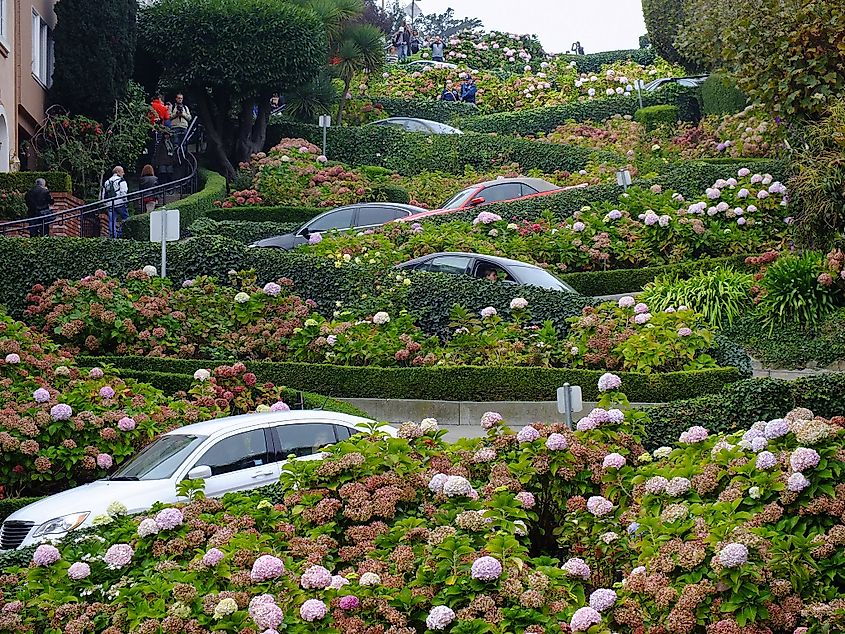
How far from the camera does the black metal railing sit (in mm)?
24172

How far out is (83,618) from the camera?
27.4 feet

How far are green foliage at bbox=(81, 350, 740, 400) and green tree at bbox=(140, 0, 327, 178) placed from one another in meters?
19.3

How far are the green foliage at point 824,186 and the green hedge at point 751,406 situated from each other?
8.67m

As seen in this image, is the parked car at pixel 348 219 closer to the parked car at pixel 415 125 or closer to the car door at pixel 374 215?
the car door at pixel 374 215

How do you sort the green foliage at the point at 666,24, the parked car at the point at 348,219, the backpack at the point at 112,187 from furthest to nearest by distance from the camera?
the green foliage at the point at 666,24 < the backpack at the point at 112,187 < the parked car at the point at 348,219

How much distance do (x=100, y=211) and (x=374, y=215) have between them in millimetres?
5524

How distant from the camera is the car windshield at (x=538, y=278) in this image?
747 inches

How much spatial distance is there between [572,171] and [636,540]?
2624 cm

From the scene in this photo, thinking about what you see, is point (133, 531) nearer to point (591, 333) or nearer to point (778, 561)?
point (778, 561)

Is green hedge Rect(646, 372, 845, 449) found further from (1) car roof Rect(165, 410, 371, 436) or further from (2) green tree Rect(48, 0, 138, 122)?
(2) green tree Rect(48, 0, 138, 122)

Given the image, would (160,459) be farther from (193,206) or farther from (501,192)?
(193,206)

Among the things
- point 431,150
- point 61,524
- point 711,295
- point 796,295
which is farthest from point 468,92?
point 61,524

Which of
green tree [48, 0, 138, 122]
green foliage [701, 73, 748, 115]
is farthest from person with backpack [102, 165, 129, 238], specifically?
green foliage [701, 73, 748, 115]

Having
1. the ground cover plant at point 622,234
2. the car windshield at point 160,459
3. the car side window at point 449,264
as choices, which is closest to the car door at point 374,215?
the ground cover plant at point 622,234
